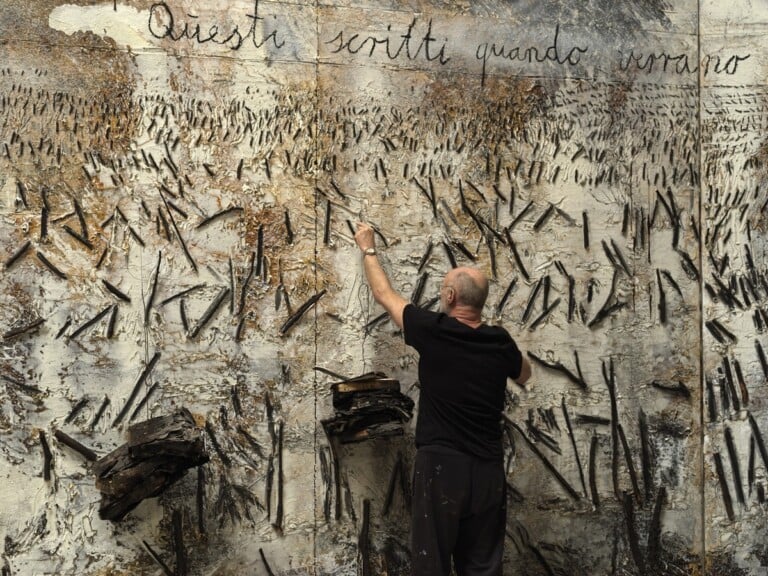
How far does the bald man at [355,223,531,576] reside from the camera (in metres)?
2.96

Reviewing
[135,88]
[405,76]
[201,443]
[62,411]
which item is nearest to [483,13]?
[405,76]

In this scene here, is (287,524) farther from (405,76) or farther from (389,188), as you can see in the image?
(405,76)

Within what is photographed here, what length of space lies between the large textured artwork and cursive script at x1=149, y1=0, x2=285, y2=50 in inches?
0.4

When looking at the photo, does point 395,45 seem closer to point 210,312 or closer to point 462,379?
point 210,312

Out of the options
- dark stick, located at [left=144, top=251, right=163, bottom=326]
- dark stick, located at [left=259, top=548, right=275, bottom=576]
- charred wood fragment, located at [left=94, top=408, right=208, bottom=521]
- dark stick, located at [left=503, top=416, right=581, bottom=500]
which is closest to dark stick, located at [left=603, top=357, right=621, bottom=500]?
dark stick, located at [left=503, top=416, right=581, bottom=500]

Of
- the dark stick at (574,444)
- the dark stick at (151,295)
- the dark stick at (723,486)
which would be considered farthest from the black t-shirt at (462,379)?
the dark stick at (723,486)

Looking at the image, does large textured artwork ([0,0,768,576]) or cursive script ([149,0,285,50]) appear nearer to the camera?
large textured artwork ([0,0,768,576])

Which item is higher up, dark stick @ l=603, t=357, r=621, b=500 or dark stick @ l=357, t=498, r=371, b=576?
dark stick @ l=603, t=357, r=621, b=500

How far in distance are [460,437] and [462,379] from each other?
0.77 feet

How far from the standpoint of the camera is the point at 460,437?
2.97 metres

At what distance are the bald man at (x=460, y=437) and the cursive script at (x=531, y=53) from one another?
51.3 inches

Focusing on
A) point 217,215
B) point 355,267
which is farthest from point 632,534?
point 217,215

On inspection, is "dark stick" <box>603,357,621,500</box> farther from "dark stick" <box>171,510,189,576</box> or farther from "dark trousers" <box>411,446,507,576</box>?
"dark stick" <box>171,510,189,576</box>

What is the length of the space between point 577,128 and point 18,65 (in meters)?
2.69
